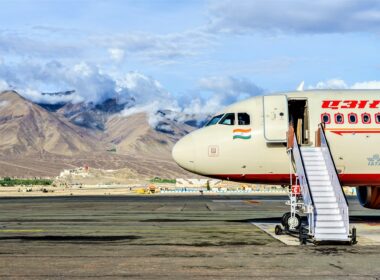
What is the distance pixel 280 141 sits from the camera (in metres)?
27.8

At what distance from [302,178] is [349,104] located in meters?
6.03

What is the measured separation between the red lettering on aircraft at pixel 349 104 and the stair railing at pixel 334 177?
1298 millimetres

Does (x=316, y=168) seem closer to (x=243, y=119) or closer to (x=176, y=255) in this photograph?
(x=243, y=119)

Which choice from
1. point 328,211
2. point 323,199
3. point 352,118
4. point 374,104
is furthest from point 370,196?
point 328,211

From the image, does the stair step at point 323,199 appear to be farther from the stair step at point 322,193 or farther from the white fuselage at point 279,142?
the white fuselage at point 279,142

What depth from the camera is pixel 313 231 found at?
71.7ft

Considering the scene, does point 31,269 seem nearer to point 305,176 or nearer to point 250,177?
point 305,176

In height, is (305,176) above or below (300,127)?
below

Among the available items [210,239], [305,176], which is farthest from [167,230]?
[305,176]

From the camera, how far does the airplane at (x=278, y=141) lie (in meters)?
27.8

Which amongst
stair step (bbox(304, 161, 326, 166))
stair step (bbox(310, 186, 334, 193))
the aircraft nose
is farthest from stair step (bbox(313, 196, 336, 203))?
the aircraft nose

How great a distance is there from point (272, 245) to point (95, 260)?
6.78 m

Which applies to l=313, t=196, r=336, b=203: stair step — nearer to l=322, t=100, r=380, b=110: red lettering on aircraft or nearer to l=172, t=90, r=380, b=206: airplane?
l=172, t=90, r=380, b=206: airplane

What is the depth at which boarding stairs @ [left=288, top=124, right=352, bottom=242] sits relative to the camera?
2155 centimetres
